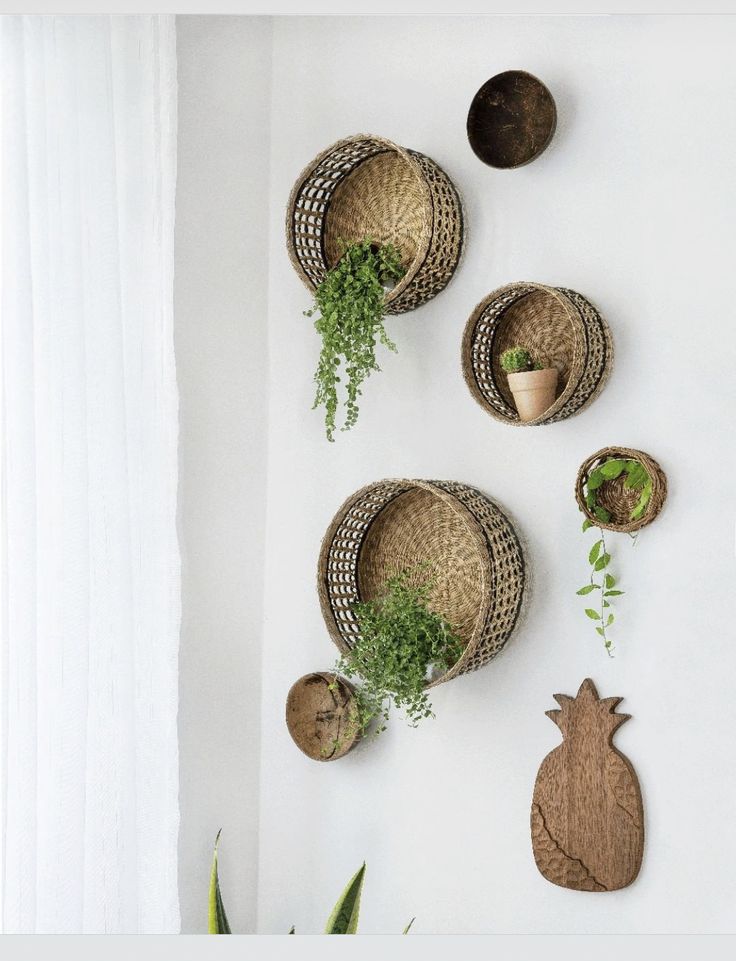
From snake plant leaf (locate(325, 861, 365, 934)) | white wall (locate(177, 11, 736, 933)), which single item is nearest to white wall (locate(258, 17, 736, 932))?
white wall (locate(177, 11, 736, 933))

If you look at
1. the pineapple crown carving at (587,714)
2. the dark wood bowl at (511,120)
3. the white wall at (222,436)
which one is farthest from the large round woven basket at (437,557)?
the dark wood bowl at (511,120)

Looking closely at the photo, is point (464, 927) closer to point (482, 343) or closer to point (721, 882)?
point (721, 882)

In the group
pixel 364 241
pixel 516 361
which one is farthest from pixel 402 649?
pixel 364 241

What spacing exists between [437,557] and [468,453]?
0.70 feet

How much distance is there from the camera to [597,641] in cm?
154

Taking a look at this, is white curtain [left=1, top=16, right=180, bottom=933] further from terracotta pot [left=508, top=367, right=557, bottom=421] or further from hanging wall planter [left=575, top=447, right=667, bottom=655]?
hanging wall planter [left=575, top=447, right=667, bottom=655]

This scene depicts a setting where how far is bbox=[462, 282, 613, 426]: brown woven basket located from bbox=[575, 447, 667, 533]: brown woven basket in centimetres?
10

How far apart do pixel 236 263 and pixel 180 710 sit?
3.14ft

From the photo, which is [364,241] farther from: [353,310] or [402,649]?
[402,649]

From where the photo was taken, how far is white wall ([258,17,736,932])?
1436mm

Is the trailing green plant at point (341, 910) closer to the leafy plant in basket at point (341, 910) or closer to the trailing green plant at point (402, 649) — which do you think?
the leafy plant in basket at point (341, 910)

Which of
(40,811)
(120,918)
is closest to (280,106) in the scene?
(40,811)

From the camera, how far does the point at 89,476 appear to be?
4.82ft

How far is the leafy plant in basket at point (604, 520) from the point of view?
145 cm
